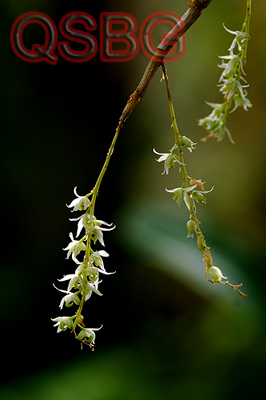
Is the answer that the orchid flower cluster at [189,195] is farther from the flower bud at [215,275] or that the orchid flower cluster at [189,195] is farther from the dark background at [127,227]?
the dark background at [127,227]

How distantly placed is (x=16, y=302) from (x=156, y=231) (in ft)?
1.76

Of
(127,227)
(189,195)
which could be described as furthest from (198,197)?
→ (127,227)

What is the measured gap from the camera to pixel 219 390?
1.02 m

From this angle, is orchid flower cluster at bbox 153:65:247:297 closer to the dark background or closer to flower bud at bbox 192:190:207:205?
flower bud at bbox 192:190:207:205

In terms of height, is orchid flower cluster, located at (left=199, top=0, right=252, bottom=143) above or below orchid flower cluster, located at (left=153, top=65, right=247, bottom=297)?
above

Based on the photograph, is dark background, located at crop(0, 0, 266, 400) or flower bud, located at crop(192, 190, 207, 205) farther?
dark background, located at crop(0, 0, 266, 400)

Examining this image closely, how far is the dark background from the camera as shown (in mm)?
1046

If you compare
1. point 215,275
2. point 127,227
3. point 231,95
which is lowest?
point 127,227

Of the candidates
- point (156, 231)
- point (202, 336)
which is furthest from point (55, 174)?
point (202, 336)

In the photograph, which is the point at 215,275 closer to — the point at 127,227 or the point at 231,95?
the point at 231,95

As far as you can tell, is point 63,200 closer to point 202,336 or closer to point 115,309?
point 115,309

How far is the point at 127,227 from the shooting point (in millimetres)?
1201

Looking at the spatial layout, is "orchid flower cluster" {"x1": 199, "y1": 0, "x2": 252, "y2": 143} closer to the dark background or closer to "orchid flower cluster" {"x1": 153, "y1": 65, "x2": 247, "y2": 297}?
"orchid flower cluster" {"x1": 153, "y1": 65, "x2": 247, "y2": 297}

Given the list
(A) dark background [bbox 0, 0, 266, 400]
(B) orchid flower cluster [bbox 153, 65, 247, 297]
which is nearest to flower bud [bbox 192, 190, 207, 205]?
(B) orchid flower cluster [bbox 153, 65, 247, 297]
